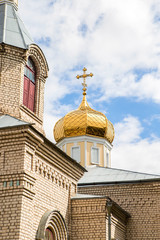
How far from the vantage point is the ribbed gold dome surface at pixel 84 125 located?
20.3 m

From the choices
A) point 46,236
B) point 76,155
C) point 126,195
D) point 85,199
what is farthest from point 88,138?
point 46,236

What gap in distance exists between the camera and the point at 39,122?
12219 mm

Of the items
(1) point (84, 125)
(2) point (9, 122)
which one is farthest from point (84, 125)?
(2) point (9, 122)

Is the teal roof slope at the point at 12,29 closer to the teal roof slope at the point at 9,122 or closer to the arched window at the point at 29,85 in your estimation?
the arched window at the point at 29,85

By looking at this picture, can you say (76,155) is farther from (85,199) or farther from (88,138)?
(85,199)

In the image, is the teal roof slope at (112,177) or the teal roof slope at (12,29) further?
the teal roof slope at (112,177)

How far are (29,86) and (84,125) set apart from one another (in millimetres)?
8296

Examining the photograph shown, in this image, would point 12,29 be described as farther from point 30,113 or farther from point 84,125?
point 84,125

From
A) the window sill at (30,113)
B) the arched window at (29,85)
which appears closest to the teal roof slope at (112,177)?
the window sill at (30,113)

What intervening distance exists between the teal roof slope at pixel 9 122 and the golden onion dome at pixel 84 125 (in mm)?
9910

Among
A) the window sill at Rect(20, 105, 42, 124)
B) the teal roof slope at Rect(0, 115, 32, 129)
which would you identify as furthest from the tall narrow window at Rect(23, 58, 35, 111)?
the teal roof slope at Rect(0, 115, 32, 129)

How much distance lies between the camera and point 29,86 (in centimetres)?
1228

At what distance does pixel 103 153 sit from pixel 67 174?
8553 millimetres

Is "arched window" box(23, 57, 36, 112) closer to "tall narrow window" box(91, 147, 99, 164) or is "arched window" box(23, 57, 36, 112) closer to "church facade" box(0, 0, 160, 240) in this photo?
"church facade" box(0, 0, 160, 240)
